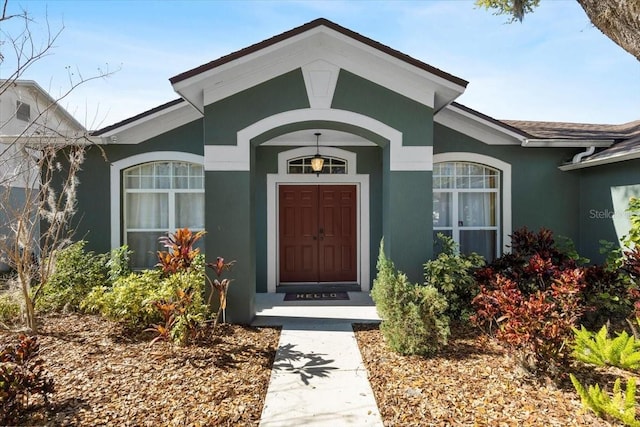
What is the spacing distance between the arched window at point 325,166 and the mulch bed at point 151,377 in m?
3.76

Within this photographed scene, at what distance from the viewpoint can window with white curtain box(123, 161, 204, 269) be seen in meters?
7.48

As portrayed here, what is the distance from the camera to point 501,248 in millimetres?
7402

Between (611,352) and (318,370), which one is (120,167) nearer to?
(318,370)

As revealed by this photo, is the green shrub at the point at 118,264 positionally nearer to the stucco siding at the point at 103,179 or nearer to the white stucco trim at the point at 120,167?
the white stucco trim at the point at 120,167

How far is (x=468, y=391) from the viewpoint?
3551 millimetres

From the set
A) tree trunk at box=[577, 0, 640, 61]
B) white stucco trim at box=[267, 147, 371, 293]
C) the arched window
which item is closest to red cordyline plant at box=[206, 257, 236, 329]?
white stucco trim at box=[267, 147, 371, 293]

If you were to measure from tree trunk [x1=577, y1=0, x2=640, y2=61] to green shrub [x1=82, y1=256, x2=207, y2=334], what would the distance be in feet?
19.2

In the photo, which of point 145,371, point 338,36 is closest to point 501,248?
point 338,36

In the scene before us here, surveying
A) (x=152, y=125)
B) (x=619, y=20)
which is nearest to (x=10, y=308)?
(x=152, y=125)

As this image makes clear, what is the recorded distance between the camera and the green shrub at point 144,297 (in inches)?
194

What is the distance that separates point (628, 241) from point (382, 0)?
20.1ft

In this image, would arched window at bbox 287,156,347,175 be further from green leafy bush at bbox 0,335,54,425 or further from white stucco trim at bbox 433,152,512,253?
green leafy bush at bbox 0,335,54,425

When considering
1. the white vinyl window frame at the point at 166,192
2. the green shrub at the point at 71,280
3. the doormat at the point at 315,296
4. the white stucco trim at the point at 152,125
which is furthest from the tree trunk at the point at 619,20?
the green shrub at the point at 71,280

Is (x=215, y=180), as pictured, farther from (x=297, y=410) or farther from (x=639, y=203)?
(x=639, y=203)
